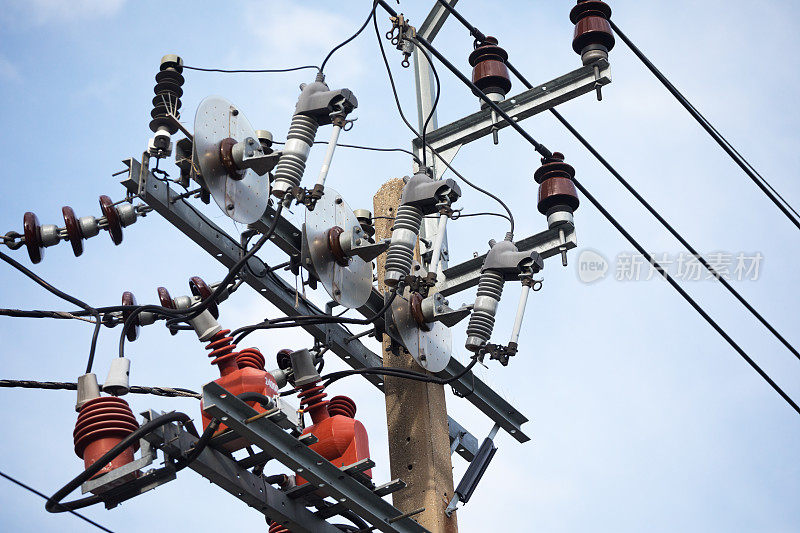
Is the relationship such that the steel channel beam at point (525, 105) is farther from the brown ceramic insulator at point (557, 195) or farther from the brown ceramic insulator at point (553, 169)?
the brown ceramic insulator at point (557, 195)

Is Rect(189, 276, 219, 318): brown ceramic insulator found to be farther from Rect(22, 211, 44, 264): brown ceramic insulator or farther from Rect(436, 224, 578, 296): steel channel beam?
Rect(436, 224, 578, 296): steel channel beam

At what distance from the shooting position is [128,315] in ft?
24.2

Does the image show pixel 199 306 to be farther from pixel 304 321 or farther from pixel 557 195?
pixel 557 195

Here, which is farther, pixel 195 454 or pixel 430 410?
pixel 430 410

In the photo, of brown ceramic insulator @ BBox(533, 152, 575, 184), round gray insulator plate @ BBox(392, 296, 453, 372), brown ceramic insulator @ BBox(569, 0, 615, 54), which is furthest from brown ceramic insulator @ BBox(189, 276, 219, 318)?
brown ceramic insulator @ BBox(569, 0, 615, 54)

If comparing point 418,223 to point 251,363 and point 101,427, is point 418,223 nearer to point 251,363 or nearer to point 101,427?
point 251,363

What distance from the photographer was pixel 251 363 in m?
7.34

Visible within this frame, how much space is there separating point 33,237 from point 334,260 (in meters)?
1.82

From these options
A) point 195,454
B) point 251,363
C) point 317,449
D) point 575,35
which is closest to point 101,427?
point 195,454

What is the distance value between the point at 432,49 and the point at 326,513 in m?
3.17

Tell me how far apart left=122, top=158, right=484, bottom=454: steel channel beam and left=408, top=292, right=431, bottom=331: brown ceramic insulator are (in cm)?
23

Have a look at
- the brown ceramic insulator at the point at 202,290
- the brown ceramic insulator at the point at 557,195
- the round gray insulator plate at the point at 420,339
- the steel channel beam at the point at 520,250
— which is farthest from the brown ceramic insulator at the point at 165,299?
the brown ceramic insulator at the point at 557,195

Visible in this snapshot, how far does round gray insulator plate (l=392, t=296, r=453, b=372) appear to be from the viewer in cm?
→ 873

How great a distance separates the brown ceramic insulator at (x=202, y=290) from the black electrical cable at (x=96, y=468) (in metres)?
1.02
